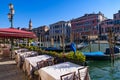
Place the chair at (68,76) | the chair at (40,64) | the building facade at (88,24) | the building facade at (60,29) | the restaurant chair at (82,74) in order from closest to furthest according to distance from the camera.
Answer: the chair at (68,76) < the restaurant chair at (82,74) < the chair at (40,64) < the building facade at (88,24) < the building facade at (60,29)

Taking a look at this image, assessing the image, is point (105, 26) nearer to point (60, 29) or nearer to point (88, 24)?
point (88, 24)

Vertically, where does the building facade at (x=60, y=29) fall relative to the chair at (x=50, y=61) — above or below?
above

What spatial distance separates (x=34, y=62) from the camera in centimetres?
588

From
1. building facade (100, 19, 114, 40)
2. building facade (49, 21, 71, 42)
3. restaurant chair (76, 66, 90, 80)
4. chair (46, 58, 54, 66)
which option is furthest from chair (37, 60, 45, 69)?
building facade (49, 21, 71, 42)

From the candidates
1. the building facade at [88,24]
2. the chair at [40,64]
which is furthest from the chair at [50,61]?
the building facade at [88,24]

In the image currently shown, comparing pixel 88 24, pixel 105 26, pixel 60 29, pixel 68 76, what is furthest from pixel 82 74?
pixel 60 29

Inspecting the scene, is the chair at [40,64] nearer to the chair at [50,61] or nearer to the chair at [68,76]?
the chair at [50,61]

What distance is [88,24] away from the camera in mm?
62312

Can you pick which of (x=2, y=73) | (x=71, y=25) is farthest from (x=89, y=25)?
(x=2, y=73)

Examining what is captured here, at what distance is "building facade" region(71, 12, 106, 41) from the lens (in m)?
58.8

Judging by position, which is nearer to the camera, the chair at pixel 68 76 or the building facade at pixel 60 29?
the chair at pixel 68 76

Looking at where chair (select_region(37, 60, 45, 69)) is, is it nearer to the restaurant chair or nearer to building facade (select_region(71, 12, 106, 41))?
the restaurant chair

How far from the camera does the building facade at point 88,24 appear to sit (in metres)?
58.8

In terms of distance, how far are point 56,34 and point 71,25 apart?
808cm
